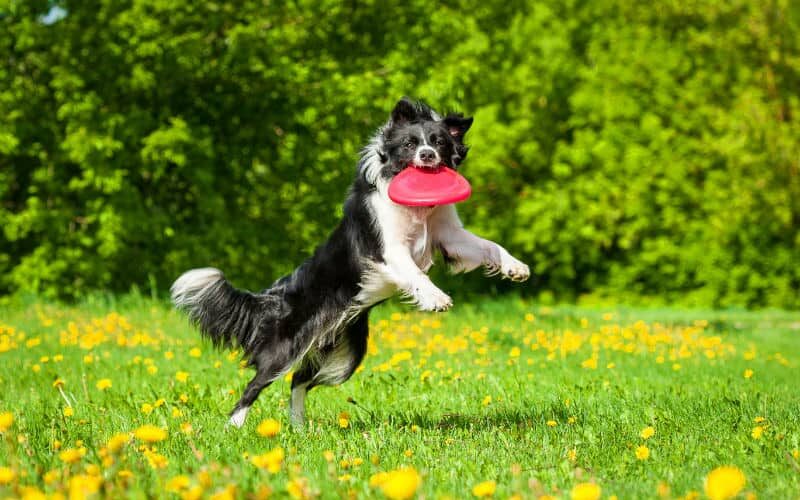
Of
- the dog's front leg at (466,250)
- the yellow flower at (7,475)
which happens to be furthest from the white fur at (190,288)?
the yellow flower at (7,475)

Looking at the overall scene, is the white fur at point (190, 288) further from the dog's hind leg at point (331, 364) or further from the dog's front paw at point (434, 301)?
the dog's front paw at point (434, 301)

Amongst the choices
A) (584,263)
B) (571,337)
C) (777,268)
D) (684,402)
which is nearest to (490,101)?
(584,263)

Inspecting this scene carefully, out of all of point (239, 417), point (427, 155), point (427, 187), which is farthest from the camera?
point (239, 417)

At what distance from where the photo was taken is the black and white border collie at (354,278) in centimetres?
469

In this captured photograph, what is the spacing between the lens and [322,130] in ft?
44.9

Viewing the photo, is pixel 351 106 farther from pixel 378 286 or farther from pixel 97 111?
pixel 378 286

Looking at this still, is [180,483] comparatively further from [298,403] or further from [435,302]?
[298,403]

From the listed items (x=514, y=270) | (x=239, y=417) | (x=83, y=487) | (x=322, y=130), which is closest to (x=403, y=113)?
(x=514, y=270)

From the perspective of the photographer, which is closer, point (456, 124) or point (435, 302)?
point (435, 302)

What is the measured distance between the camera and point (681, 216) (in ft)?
62.2

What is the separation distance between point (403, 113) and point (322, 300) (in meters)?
1.14

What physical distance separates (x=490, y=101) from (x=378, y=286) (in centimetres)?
1511

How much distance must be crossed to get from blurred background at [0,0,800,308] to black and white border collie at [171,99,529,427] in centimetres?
722

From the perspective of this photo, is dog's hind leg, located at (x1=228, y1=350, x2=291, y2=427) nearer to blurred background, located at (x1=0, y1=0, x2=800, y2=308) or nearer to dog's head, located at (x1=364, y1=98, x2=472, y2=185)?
dog's head, located at (x1=364, y1=98, x2=472, y2=185)
